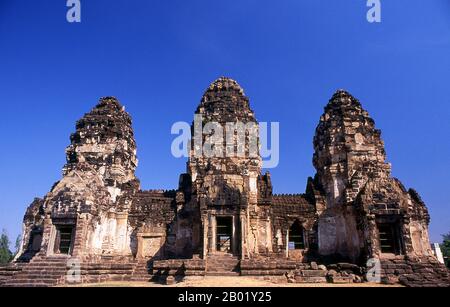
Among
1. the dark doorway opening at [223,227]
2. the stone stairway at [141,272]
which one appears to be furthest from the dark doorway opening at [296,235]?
the stone stairway at [141,272]

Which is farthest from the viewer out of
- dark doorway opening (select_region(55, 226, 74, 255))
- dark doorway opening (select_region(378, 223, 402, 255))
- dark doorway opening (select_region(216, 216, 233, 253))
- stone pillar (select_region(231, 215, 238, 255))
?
dark doorway opening (select_region(216, 216, 233, 253))

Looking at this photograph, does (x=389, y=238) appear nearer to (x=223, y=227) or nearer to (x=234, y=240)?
(x=234, y=240)

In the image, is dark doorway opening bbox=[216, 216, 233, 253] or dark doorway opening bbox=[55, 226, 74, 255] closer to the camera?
dark doorway opening bbox=[55, 226, 74, 255]

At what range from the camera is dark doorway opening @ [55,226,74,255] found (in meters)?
17.5

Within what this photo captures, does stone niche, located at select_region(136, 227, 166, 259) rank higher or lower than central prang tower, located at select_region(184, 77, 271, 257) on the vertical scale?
lower

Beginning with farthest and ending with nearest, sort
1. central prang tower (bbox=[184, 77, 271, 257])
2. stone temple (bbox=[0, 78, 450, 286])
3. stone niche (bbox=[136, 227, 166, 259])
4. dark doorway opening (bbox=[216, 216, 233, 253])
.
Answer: stone niche (bbox=[136, 227, 166, 259])
dark doorway opening (bbox=[216, 216, 233, 253])
central prang tower (bbox=[184, 77, 271, 257])
stone temple (bbox=[0, 78, 450, 286])

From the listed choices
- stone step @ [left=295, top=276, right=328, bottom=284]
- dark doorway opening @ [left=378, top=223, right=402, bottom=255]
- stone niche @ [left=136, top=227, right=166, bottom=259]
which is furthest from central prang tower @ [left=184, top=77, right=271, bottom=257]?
dark doorway opening @ [left=378, top=223, right=402, bottom=255]

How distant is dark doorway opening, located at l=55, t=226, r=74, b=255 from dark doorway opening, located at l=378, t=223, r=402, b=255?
1649cm

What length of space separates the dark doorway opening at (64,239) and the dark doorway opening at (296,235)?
13.1 m

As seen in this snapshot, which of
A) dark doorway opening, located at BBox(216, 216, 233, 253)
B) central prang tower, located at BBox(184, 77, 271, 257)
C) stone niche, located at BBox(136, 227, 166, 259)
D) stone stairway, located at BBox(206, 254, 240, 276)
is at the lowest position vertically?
stone stairway, located at BBox(206, 254, 240, 276)

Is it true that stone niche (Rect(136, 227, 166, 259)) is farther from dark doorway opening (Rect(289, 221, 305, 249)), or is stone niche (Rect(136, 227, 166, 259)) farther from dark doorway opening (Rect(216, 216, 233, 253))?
dark doorway opening (Rect(289, 221, 305, 249))

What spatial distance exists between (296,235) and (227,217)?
556 cm

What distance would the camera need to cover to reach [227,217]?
17703 millimetres
